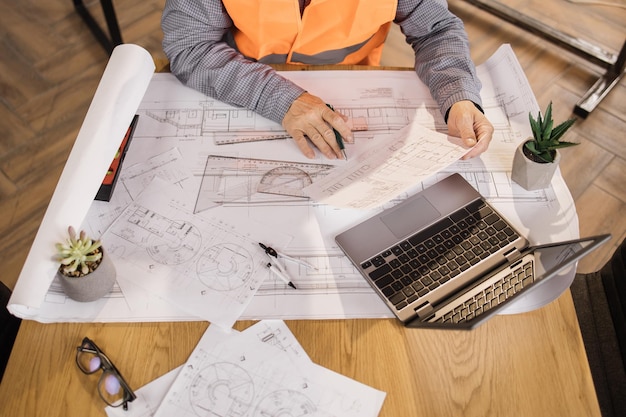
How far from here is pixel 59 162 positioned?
81.7 inches

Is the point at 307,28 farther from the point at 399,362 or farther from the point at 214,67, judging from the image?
the point at 399,362

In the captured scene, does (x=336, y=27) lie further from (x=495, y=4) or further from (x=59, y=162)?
(x=495, y=4)

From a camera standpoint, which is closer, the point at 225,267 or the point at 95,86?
the point at 225,267

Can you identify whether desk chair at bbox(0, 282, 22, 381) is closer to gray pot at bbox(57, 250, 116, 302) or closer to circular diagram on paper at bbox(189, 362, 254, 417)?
gray pot at bbox(57, 250, 116, 302)

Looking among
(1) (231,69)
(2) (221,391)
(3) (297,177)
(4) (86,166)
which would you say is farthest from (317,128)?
(2) (221,391)

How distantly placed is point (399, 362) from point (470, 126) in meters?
0.51

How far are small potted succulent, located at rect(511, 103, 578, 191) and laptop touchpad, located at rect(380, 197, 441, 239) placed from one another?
191mm

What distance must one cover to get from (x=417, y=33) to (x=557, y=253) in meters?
0.66

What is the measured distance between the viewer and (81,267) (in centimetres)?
92

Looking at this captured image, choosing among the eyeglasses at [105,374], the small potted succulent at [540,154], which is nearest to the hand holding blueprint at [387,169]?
the small potted succulent at [540,154]

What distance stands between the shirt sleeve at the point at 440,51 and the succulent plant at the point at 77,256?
0.75 m

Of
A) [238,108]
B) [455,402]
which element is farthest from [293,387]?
[238,108]

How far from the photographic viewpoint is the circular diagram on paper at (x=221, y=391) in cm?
86

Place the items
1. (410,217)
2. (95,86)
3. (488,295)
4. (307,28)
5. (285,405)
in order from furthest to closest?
1. (95,86)
2. (307,28)
3. (410,217)
4. (488,295)
5. (285,405)
